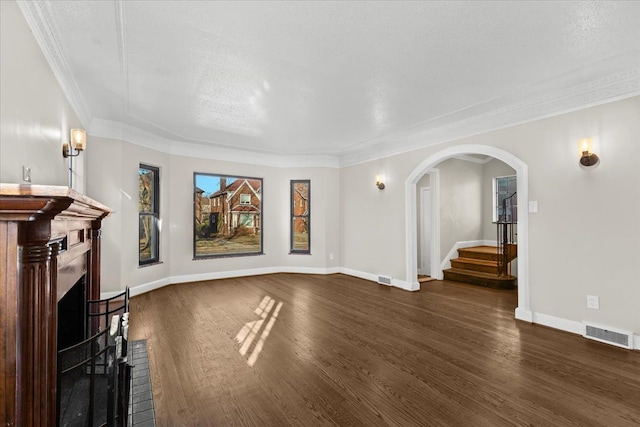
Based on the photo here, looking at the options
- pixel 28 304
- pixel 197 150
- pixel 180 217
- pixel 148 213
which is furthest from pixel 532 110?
pixel 148 213

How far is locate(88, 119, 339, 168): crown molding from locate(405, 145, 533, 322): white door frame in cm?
223

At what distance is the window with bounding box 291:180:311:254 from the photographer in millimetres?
6859

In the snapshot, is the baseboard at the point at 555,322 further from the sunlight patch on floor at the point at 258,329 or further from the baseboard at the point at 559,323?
the sunlight patch on floor at the point at 258,329

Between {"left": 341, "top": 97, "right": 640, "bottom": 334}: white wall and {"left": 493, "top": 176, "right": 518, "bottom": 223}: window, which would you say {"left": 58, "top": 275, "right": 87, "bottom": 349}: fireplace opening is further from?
{"left": 493, "top": 176, "right": 518, "bottom": 223}: window

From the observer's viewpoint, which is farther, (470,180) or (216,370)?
(470,180)

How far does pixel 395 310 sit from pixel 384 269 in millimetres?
1664

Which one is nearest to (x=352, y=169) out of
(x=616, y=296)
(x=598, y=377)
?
(x=616, y=296)

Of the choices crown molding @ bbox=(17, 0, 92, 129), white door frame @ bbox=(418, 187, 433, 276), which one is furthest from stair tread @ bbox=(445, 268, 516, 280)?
crown molding @ bbox=(17, 0, 92, 129)

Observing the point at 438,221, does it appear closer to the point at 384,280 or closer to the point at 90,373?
the point at 384,280

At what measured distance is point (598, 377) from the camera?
7.90ft

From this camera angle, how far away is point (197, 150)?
588 cm

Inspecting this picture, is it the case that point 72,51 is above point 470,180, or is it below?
above

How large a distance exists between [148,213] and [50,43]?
3222 mm

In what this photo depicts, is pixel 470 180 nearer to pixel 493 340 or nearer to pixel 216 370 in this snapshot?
pixel 493 340
